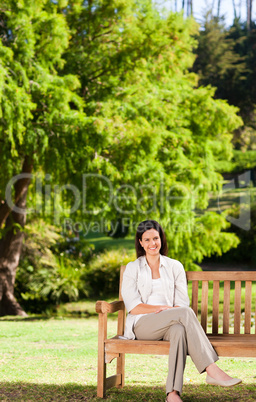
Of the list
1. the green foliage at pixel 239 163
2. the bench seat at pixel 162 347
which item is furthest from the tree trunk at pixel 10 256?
the green foliage at pixel 239 163

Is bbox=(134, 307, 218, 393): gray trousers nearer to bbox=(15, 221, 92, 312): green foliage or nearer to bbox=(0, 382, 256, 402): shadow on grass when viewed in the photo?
bbox=(0, 382, 256, 402): shadow on grass

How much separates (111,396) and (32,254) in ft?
35.6

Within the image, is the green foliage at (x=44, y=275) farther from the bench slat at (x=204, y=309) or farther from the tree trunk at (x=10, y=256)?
the bench slat at (x=204, y=309)

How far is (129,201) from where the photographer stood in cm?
1037

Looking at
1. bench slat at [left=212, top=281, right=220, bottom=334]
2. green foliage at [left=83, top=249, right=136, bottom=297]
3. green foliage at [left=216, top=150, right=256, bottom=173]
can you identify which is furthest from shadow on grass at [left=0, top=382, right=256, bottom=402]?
green foliage at [left=216, top=150, right=256, bottom=173]

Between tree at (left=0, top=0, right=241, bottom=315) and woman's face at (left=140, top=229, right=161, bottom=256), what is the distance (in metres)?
5.16

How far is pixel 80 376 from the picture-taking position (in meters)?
4.79

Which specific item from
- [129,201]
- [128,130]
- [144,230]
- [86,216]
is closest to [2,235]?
[86,216]

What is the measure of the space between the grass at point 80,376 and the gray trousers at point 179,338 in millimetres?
451

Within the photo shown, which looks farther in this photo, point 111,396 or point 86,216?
point 86,216

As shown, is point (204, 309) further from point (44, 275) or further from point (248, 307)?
point (44, 275)

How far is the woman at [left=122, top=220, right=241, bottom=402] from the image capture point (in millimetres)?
3678

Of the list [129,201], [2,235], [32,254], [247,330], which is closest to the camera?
[247,330]

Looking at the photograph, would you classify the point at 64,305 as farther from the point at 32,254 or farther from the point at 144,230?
the point at 144,230
